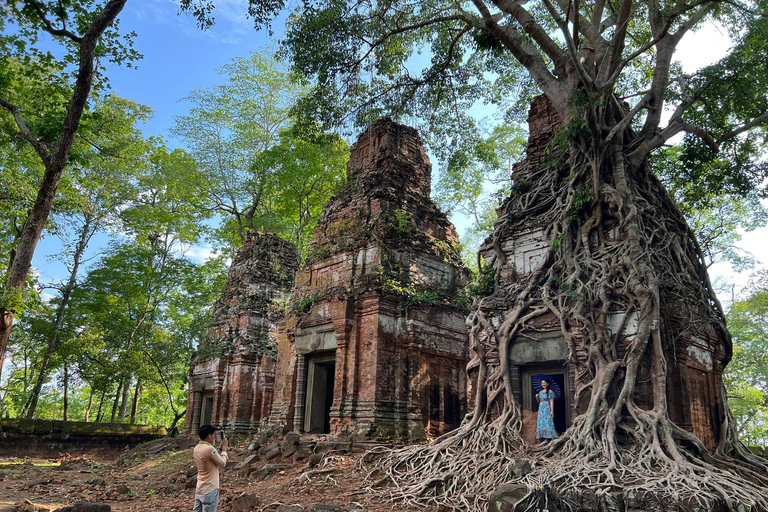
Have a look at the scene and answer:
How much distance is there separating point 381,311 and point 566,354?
4.29 meters

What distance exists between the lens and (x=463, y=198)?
81.7 feet

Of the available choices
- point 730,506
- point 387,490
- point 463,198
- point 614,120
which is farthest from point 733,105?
point 463,198

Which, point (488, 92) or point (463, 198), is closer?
point (488, 92)

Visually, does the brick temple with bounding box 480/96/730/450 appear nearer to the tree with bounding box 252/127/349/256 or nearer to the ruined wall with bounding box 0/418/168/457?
the tree with bounding box 252/127/349/256

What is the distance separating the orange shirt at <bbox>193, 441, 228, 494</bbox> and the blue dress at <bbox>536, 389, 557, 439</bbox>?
4784 millimetres

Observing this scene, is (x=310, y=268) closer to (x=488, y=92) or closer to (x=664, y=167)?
(x=488, y=92)

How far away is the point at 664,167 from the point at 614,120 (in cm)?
305

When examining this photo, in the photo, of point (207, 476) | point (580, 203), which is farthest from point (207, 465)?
point (580, 203)

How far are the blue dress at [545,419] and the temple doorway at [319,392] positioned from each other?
17.7ft

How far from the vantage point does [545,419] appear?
Result: 817 centimetres

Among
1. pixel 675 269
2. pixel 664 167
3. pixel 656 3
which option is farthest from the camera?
pixel 664 167

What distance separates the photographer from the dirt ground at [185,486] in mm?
7816

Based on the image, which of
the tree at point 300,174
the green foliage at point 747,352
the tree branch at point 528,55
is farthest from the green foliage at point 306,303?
the green foliage at point 747,352

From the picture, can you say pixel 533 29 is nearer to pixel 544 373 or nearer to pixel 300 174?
pixel 544 373
